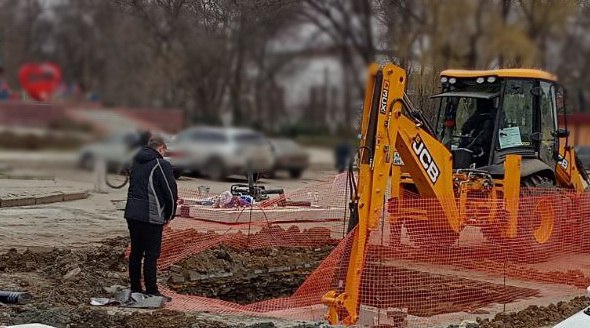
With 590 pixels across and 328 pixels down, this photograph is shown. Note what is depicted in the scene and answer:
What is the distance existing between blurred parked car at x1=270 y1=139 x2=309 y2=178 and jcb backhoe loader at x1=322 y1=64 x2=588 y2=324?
33.9 inches

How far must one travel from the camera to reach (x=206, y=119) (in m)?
7.08

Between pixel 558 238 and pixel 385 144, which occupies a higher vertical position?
pixel 385 144

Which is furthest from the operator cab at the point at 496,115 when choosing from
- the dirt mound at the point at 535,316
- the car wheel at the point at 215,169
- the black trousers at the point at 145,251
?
the car wheel at the point at 215,169

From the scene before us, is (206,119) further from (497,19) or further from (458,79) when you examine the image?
(458,79)

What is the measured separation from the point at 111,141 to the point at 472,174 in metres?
6.66

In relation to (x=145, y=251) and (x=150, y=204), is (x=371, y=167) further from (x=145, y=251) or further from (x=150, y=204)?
(x=145, y=251)

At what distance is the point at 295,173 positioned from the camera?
8273 mm

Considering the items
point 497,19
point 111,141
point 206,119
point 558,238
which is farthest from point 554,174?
point 111,141

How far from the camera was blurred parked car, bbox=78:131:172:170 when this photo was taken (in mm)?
5691

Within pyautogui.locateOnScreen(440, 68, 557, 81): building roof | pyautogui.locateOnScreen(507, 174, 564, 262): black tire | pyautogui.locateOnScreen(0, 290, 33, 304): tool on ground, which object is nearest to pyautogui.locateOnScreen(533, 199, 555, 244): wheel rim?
pyautogui.locateOnScreen(507, 174, 564, 262): black tire

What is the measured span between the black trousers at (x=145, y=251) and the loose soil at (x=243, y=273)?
1227mm

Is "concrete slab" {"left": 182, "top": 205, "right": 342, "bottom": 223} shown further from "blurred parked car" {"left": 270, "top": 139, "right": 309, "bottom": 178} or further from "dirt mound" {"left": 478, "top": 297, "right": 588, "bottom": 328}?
"dirt mound" {"left": 478, "top": 297, "right": 588, "bottom": 328}

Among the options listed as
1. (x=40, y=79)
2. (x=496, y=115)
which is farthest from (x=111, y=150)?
(x=496, y=115)

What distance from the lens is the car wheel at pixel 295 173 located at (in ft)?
26.4
